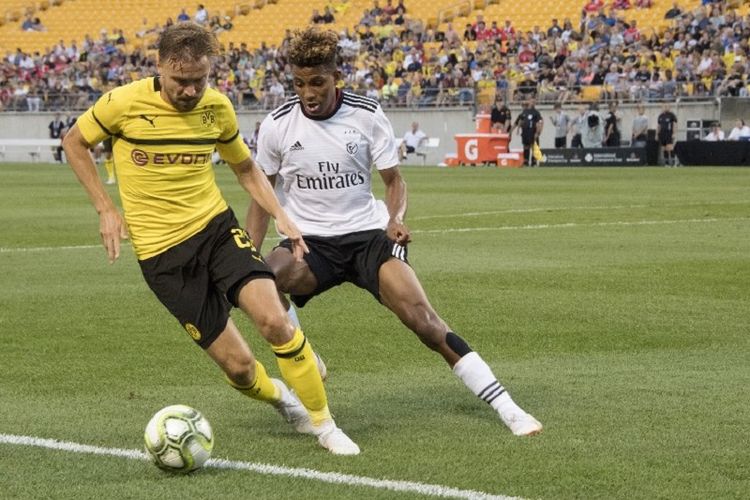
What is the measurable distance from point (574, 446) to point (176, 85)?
2.55m

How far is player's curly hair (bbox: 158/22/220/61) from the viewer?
260 inches

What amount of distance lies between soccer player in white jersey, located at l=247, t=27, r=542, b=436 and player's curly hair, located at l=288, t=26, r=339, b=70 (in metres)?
0.09

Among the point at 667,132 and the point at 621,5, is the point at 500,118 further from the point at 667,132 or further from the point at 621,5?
the point at 621,5

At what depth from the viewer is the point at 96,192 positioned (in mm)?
6875

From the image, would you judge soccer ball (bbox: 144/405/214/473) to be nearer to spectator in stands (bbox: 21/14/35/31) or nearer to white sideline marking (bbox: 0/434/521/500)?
white sideline marking (bbox: 0/434/521/500)

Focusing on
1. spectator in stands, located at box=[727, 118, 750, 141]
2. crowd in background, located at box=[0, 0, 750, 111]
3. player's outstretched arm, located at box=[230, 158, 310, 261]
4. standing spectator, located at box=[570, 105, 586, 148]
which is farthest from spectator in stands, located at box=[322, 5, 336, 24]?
player's outstretched arm, located at box=[230, 158, 310, 261]

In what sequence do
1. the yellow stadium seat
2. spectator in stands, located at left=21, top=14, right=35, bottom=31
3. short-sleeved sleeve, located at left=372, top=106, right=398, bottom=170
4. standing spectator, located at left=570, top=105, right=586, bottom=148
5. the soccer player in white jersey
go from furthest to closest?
spectator in stands, located at left=21, top=14, right=35, bottom=31
the yellow stadium seat
standing spectator, located at left=570, top=105, right=586, bottom=148
short-sleeved sleeve, located at left=372, top=106, right=398, bottom=170
the soccer player in white jersey

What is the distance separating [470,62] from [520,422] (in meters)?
43.5

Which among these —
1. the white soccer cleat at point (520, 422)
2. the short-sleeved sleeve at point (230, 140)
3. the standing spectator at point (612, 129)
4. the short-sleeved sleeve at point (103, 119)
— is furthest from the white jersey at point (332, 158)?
the standing spectator at point (612, 129)

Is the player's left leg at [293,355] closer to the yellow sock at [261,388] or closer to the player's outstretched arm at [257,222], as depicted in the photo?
the yellow sock at [261,388]

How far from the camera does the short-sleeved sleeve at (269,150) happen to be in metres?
7.87

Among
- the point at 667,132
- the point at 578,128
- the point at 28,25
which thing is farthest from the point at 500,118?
the point at 28,25

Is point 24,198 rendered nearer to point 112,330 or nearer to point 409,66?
point 112,330

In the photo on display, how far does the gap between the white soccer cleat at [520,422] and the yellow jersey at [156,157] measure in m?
1.80
